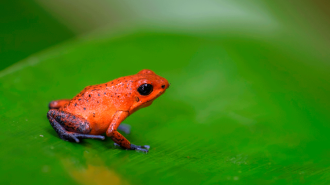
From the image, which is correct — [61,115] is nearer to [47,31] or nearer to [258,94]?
[258,94]

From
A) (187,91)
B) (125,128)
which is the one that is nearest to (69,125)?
(125,128)

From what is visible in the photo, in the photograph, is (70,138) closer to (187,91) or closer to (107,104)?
(107,104)

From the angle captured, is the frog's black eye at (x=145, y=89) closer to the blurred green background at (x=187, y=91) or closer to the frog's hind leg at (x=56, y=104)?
the blurred green background at (x=187, y=91)

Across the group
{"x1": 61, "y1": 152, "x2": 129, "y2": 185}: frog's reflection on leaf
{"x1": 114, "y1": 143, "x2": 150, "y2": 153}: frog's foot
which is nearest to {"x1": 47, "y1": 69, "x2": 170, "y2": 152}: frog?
{"x1": 114, "y1": 143, "x2": 150, "y2": 153}: frog's foot

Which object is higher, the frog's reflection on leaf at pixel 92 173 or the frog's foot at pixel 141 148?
the frog's foot at pixel 141 148

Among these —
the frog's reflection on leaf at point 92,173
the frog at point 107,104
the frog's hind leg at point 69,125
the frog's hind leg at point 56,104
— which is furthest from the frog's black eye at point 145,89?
the frog's reflection on leaf at point 92,173

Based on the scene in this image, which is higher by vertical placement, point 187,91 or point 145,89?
point 187,91

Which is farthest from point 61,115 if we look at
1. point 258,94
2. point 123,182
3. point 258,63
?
point 258,63

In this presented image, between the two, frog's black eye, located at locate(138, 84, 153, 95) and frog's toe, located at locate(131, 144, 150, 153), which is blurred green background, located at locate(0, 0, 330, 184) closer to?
frog's toe, located at locate(131, 144, 150, 153)
